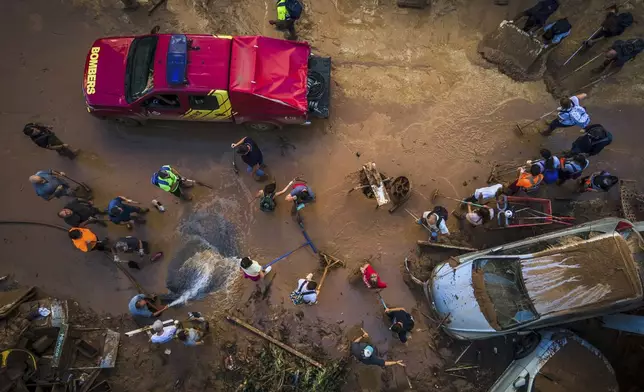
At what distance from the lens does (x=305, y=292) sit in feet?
25.1

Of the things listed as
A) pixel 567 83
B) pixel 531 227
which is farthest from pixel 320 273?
pixel 567 83

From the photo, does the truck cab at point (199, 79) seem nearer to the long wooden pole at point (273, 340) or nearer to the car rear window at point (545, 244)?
the long wooden pole at point (273, 340)

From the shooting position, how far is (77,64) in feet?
31.2

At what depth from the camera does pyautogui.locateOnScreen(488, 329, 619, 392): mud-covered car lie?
684 centimetres

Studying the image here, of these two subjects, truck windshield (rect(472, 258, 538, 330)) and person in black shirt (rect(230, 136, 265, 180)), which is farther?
person in black shirt (rect(230, 136, 265, 180))

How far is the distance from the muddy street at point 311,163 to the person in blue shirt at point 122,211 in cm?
28

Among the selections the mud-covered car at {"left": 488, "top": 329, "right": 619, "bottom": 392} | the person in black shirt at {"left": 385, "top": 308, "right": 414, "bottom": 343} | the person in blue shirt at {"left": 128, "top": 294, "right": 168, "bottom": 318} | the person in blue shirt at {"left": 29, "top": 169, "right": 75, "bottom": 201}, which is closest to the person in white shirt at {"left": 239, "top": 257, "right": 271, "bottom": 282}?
the person in blue shirt at {"left": 128, "top": 294, "right": 168, "bottom": 318}

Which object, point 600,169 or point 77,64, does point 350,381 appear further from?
point 77,64

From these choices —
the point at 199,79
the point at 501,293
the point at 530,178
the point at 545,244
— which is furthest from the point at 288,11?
the point at 501,293

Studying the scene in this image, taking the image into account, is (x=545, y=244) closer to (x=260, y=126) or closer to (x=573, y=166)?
(x=573, y=166)

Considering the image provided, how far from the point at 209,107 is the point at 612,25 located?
885cm

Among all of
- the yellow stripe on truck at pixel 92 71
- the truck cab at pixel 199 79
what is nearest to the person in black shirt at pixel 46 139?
the truck cab at pixel 199 79

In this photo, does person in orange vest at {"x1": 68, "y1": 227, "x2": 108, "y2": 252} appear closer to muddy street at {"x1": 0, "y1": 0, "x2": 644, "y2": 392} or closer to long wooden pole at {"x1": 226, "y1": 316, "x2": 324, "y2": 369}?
muddy street at {"x1": 0, "y1": 0, "x2": 644, "y2": 392}

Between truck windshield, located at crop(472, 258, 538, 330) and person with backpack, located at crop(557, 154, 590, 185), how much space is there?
2.46m
